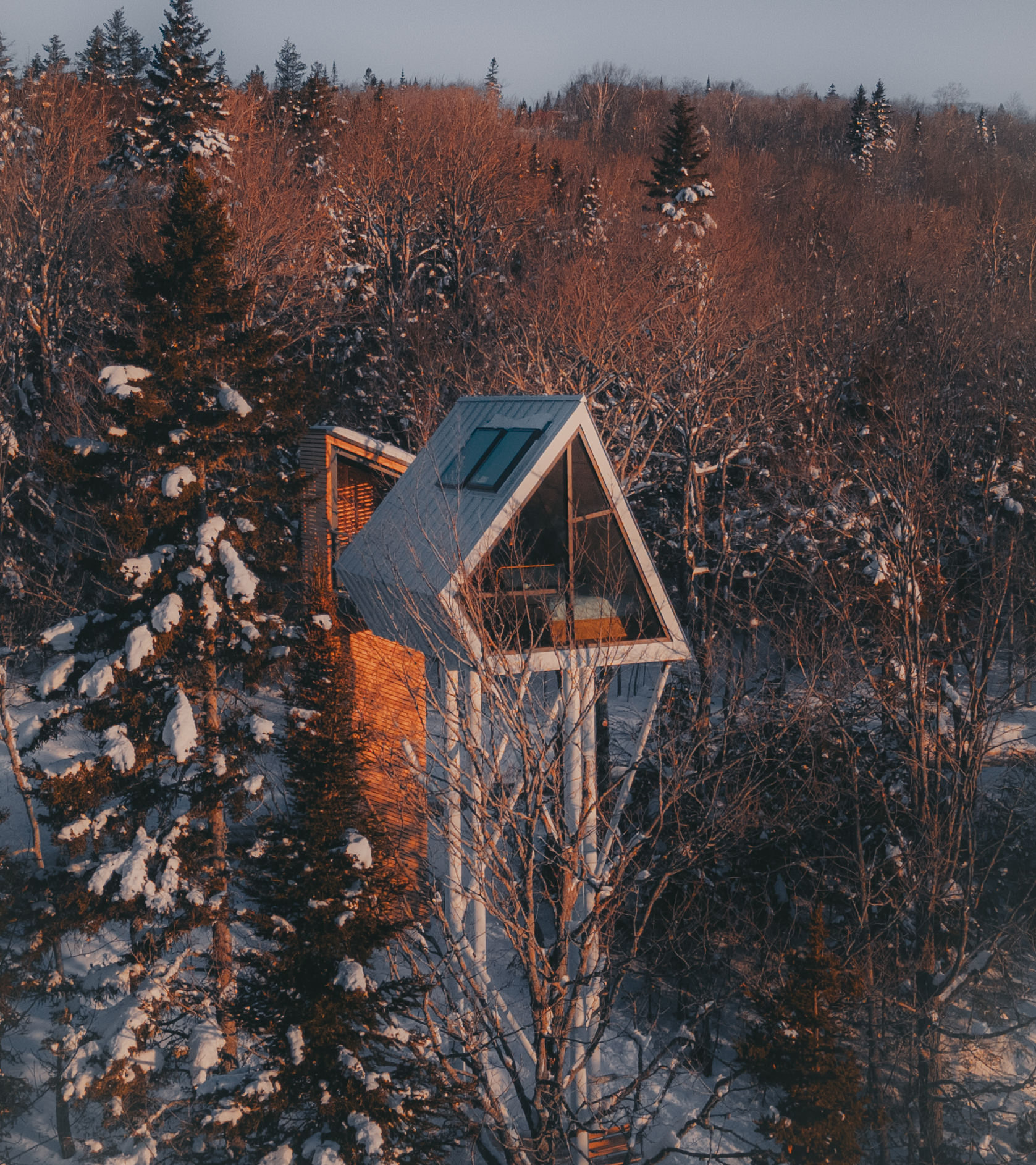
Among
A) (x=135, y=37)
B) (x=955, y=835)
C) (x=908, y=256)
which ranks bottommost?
(x=955, y=835)

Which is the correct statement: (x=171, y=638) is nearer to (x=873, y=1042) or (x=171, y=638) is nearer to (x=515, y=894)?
(x=515, y=894)

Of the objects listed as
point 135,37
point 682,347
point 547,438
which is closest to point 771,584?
point 682,347

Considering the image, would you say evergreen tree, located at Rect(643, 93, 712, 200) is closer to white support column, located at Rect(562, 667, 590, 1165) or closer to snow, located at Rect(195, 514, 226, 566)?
snow, located at Rect(195, 514, 226, 566)

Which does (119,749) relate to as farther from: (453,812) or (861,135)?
(861,135)

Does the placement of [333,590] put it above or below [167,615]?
below

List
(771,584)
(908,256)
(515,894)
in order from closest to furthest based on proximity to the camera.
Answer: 1. (515,894)
2. (771,584)
3. (908,256)

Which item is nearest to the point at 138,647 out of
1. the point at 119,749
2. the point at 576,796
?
the point at 119,749

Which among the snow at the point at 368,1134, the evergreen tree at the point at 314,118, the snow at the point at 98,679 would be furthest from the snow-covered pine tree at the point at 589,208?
the snow at the point at 368,1134
